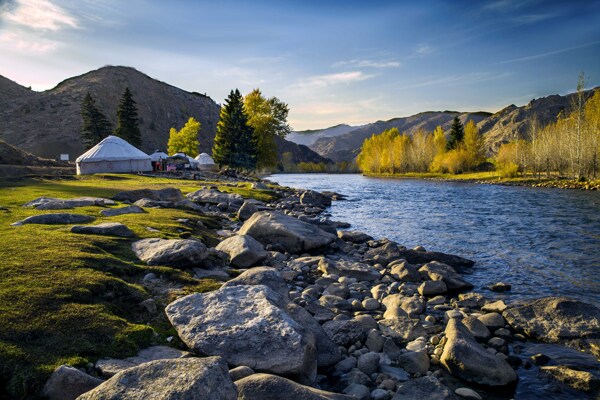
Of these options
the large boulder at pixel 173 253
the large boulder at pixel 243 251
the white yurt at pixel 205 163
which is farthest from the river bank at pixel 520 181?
the large boulder at pixel 173 253

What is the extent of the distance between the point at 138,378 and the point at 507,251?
55.6 feet

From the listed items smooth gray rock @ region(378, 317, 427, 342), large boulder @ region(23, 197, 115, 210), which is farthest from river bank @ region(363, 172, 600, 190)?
large boulder @ region(23, 197, 115, 210)

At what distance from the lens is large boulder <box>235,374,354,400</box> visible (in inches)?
166

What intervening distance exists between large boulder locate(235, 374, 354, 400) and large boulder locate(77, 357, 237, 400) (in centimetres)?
39

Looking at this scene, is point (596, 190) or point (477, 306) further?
point (596, 190)

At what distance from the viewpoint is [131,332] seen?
18.2 feet

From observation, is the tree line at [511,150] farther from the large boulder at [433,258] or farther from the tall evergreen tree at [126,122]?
the tall evergreen tree at [126,122]

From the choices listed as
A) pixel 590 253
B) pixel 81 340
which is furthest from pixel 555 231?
pixel 81 340

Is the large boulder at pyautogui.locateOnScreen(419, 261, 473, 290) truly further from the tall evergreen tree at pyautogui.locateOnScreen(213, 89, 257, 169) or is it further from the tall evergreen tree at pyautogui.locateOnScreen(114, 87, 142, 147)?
the tall evergreen tree at pyautogui.locateOnScreen(114, 87, 142, 147)

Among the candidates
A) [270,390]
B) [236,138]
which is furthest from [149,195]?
[236,138]

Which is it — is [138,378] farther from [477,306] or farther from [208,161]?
[208,161]

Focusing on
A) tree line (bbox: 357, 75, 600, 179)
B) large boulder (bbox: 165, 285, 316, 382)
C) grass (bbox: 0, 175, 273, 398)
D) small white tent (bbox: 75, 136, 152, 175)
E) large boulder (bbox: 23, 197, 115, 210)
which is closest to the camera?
grass (bbox: 0, 175, 273, 398)

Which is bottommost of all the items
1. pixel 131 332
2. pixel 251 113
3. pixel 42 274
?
pixel 131 332

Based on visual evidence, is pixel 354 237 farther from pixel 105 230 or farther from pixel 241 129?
pixel 241 129
